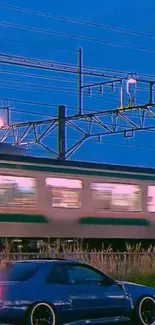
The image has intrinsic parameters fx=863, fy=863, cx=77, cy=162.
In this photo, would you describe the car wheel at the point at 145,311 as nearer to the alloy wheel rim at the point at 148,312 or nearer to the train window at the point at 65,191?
the alloy wheel rim at the point at 148,312

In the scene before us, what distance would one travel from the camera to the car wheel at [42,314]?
1338 centimetres

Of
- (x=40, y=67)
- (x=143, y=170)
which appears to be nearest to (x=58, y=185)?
(x=143, y=170)

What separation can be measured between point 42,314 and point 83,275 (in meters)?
1.12

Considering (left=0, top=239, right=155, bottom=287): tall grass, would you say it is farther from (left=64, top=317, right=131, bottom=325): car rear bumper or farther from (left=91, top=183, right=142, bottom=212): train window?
(left=64, top=317, right=131, bottom=325): car rear bumper

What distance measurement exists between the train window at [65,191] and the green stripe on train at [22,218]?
64 centimetres

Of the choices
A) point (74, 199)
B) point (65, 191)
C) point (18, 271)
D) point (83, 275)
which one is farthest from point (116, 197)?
point (18, 271)

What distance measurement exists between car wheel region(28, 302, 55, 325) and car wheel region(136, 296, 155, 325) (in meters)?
1.76

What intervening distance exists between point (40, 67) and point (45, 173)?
8.10 m

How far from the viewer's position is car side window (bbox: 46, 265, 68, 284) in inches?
542

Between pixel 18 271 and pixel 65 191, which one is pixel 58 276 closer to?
pixel 18 271

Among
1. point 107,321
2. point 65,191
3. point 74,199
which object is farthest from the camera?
point 74,199

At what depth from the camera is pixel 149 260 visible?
77.0 feet

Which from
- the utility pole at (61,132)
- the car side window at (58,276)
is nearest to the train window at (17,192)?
the utility pole at (61,132)

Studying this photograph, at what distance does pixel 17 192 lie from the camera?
27.1 meters
